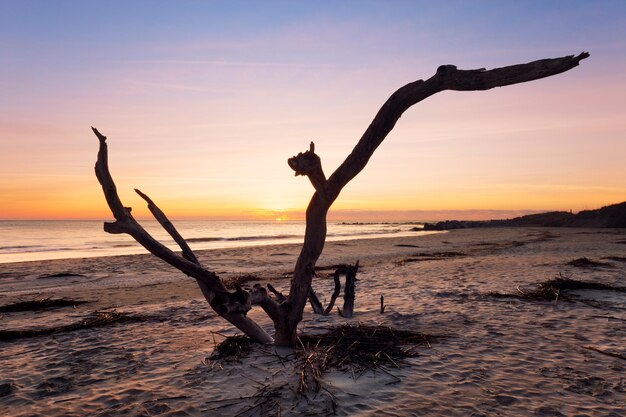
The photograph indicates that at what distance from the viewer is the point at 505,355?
543 cm

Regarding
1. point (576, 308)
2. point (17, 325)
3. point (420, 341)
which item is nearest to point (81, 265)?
point (17, 325)

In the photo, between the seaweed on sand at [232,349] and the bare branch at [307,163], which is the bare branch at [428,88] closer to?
the bare branch at [307,163]

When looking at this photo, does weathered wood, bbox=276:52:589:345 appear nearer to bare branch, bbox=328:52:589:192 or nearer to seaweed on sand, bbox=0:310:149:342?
bare branch, bbox=328:52:589:192

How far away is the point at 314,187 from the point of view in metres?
4.83

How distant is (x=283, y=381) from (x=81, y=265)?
18747 mm

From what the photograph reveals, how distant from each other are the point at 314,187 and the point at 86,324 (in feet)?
19.1

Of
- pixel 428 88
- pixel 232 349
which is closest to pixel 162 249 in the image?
pixel 232 349

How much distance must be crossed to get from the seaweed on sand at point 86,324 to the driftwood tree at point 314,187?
3.89 metres

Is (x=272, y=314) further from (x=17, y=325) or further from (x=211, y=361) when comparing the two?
(x=17, y=325)

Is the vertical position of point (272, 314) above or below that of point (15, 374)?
above

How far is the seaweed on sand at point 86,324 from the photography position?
23.9ft

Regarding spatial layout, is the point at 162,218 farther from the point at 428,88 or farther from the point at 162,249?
the point at 428,88

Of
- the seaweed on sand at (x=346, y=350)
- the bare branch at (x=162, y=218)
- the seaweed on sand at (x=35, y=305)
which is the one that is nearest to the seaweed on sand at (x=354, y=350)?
the seaweed on sand at (x=346, y=350)

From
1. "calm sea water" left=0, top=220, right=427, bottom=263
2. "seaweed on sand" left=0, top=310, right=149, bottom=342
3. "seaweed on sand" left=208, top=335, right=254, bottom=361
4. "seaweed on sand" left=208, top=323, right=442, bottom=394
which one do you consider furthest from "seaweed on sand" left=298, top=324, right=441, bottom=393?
"calm sea water" left=0, top=220, right=427, bottom=263
